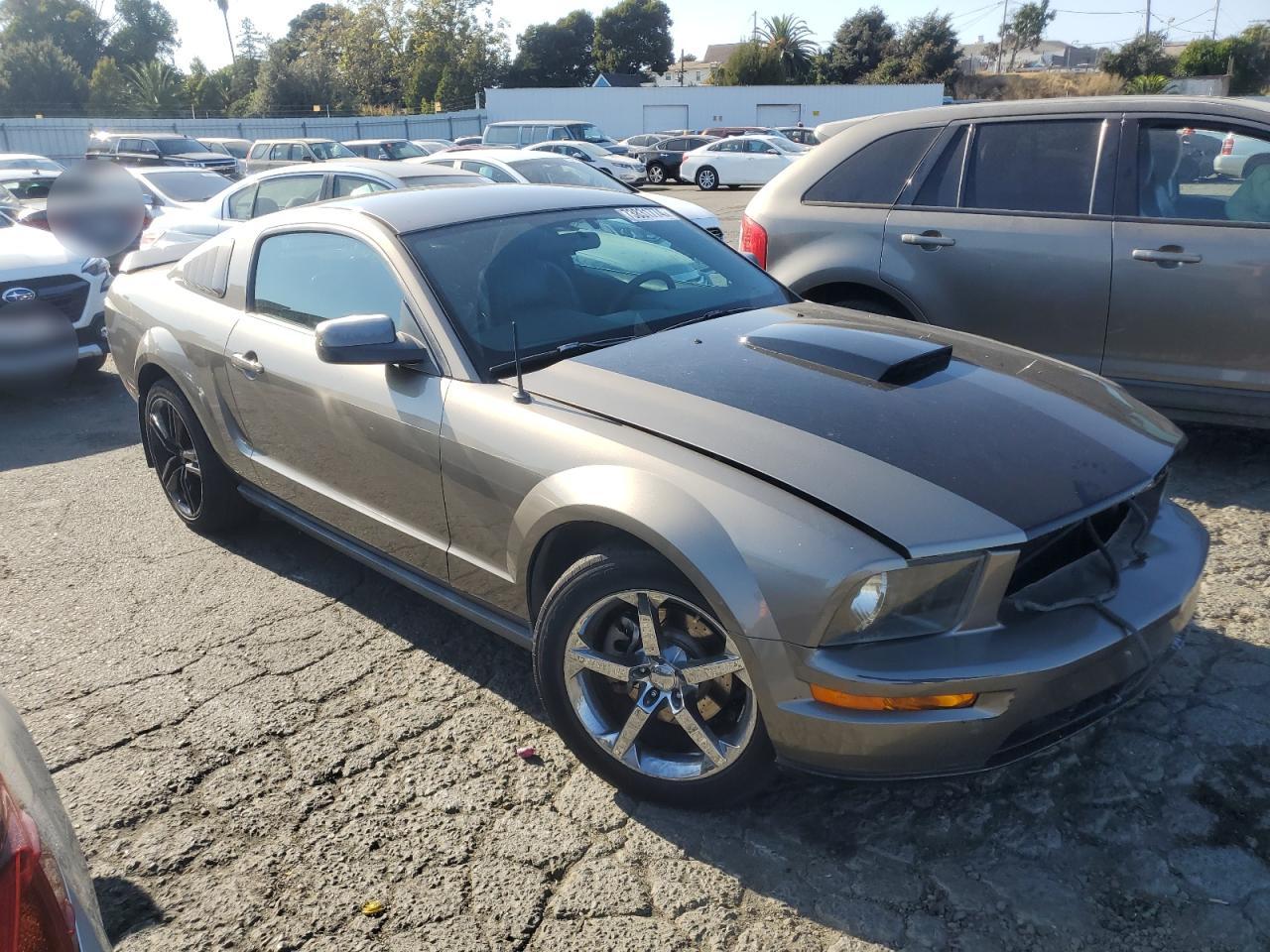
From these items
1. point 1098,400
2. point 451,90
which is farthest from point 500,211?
point 451,90

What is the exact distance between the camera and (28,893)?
1.36 metres

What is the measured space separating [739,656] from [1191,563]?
1348 mm

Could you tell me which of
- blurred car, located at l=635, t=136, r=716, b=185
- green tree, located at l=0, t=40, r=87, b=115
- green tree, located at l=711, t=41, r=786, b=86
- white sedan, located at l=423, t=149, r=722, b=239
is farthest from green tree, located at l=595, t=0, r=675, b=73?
white sedan, located at l=423, t=149, r=722, b=239

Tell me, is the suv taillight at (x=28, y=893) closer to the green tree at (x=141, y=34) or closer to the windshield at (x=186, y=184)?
the windshield at (x=186, y=184)

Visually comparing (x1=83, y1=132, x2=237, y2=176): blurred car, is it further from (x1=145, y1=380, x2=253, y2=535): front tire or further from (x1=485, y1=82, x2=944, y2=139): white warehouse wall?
(x1=485, y1=82, x2=944, y2=139): white warehouse wall

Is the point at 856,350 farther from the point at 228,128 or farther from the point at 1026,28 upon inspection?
the point at 1026,28

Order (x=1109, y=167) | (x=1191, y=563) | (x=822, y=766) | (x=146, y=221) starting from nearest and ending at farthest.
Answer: (x=822, y=766) < (x=1191, y=563) < (x=1109, y=167) < (x=146, y=221)

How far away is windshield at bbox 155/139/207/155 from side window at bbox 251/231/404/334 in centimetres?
2262

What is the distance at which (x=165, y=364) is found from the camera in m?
4.36

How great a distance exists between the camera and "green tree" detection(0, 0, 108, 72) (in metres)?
73.7

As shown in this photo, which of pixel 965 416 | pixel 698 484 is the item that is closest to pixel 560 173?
pixel 965 416

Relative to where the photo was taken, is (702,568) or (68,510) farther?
(68,510)

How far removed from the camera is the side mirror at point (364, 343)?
302cm

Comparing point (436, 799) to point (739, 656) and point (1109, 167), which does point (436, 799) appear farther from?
A: point (1109, 167)
